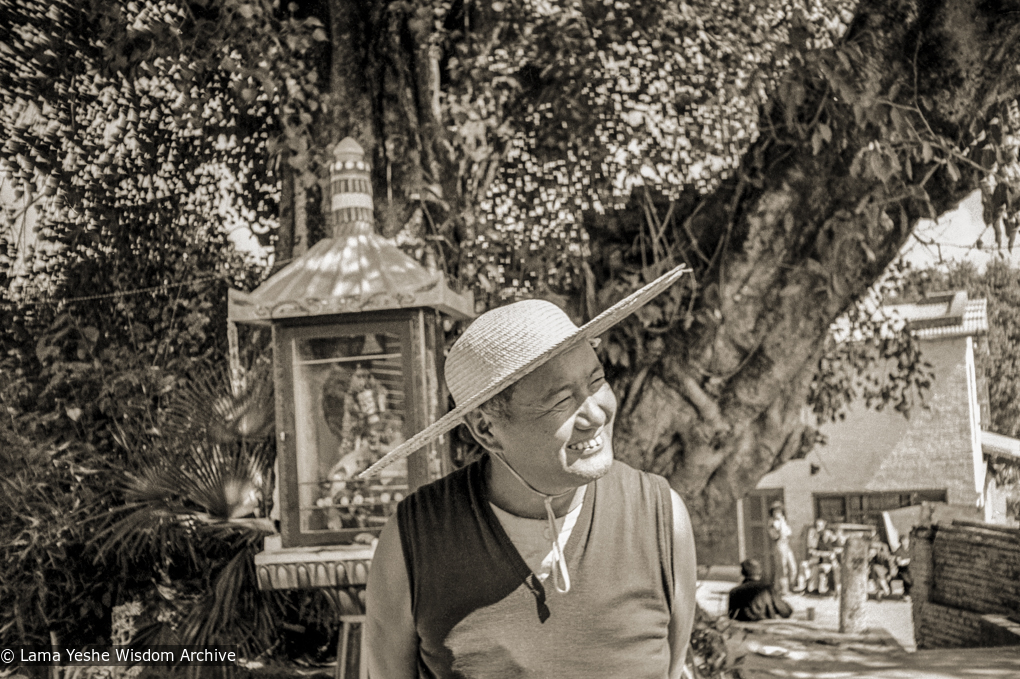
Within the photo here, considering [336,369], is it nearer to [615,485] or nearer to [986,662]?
[615,485]

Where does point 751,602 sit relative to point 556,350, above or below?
below

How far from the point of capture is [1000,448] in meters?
25.1

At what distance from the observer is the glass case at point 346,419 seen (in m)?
3.68

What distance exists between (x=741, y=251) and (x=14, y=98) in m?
4.69

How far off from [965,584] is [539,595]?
12.9 metres

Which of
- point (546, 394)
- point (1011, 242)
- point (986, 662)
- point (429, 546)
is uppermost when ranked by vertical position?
point (1011, 242)

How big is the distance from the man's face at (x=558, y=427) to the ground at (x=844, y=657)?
3576 millimetres

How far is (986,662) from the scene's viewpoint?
28.2 ft

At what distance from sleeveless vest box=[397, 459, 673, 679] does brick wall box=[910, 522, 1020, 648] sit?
33.6ft

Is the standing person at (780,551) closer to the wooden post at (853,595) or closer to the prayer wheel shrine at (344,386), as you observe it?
the wooden post at (853,595)

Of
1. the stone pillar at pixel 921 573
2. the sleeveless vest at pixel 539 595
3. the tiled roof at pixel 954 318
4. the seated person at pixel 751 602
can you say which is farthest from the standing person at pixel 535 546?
the tiled roof at pixel 954 318

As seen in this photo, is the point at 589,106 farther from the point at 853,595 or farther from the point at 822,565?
the point at 822,565

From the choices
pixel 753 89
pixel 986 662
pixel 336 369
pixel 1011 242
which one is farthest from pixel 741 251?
pixel 986 662

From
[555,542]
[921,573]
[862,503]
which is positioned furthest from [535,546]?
[862,503]
